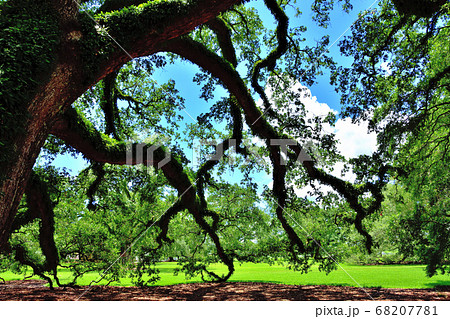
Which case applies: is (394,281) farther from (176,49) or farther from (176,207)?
(176,49)

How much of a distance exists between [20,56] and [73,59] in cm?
63

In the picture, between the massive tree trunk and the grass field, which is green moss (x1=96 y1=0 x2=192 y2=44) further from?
the grass field

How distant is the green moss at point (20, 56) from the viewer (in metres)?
3.21

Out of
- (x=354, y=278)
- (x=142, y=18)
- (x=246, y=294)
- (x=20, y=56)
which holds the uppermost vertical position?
(x=142, y=18)

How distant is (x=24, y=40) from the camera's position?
11.7 feet

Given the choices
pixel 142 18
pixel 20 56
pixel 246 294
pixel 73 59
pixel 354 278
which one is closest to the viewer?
pixel 20 56

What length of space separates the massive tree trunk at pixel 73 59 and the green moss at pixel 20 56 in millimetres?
42

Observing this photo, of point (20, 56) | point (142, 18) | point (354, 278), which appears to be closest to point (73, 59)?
point (20, 56)

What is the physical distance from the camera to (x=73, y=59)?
12.7ft

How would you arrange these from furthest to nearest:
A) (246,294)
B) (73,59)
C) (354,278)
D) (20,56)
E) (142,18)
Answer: (354,278), (246,294), (142,18), (73,59), (20,56)

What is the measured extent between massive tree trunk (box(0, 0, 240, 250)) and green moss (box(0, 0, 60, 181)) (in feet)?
0.14

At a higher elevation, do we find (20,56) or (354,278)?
(20,56)

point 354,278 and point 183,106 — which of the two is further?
point 354,278

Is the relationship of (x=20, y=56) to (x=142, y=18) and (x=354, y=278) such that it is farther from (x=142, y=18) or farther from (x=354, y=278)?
(x=354, y=278)
